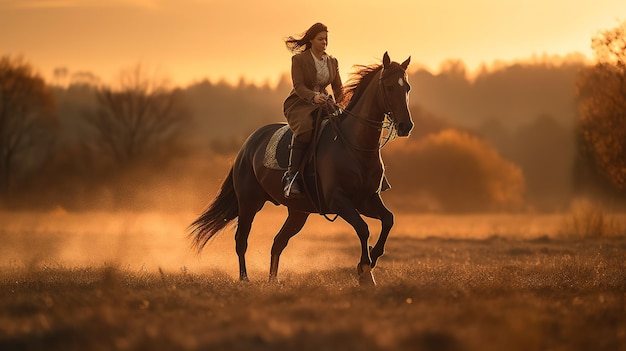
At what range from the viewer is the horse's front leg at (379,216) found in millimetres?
12594

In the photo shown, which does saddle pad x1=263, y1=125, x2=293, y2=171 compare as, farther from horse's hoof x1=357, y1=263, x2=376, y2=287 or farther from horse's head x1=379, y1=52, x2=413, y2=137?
horse's hoof x1=357, y1=263, x2=376, y2=287

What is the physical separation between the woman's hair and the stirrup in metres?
1.93

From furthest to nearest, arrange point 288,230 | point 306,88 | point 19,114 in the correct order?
point 19,114 → point 288,230 → point 306,88

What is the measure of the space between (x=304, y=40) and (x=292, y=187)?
89.2 inches

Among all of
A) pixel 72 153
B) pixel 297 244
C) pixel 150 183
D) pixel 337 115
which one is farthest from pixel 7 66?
pixel 337 115

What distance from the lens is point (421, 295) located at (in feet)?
33.8

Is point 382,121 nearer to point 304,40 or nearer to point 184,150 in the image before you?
point 304,40

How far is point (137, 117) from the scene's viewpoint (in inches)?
2110

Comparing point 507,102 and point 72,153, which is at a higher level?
point 507,102

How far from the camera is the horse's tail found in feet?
53.3

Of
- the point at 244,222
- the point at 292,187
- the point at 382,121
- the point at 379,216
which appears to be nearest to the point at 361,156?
the point at 382,121

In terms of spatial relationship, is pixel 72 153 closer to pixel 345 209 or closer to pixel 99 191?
pixel 99 191

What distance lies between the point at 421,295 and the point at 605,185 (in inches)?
1366

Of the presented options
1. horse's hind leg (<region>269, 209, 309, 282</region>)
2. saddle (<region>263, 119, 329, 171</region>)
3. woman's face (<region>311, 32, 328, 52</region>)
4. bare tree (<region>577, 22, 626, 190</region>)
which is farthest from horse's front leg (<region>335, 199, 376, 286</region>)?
bare tree (<region>577, 22, 626, 190</region>)
